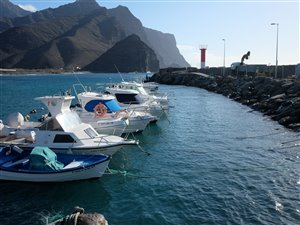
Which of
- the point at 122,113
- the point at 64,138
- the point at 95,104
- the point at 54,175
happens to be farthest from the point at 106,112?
the point at 54,175

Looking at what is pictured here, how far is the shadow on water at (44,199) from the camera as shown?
15086 millimetres

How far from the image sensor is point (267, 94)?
49344 millimetres

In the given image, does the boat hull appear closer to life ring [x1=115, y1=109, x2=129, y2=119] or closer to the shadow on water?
the shadow on water

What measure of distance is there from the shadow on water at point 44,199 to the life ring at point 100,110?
10.6 metres

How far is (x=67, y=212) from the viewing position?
50.2 feet

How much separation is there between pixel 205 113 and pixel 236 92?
A: 19434 mm

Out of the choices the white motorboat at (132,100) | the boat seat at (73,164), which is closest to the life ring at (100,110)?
the white motorboat at (132,100)

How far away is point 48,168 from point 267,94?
37848mm

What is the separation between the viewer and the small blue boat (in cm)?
1788

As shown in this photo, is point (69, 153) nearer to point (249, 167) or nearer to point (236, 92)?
point (249, 167)

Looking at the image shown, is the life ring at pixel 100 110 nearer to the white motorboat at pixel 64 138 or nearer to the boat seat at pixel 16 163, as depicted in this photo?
the white motorboat at pixel 64 138

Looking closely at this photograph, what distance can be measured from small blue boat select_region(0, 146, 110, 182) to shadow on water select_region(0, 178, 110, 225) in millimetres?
350

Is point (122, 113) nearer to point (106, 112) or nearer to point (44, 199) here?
point (106, 112)

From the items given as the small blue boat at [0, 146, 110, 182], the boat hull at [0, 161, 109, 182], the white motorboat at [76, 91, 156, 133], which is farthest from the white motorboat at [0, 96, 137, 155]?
the white motorboat at [76, 91, 156, 133]
